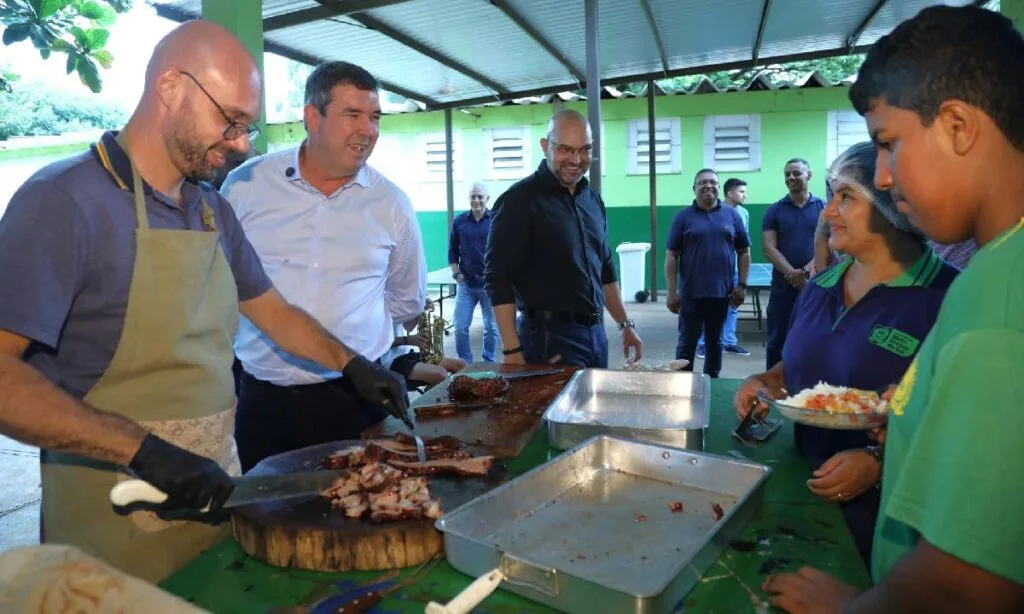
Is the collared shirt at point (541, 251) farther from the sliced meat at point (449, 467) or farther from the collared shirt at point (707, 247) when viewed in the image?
the collared shirt at point (707, 247)

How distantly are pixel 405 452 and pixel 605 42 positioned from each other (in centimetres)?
908

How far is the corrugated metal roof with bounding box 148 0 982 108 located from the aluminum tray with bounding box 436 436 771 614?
5.91 m

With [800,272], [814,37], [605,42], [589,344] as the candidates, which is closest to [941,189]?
[589,344]

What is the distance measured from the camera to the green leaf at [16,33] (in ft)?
13.5

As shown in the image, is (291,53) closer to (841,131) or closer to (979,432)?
(979,432)

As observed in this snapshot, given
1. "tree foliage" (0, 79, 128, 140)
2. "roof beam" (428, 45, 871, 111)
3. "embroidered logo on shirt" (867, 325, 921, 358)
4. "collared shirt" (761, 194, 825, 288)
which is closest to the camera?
"embroidered logo on shirt" (867, 325, 921, 358)

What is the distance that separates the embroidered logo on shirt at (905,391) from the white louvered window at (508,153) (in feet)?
47.4

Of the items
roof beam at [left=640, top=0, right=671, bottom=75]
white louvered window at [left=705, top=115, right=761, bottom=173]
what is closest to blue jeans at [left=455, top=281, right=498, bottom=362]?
roof beam at [left=640, top=0, right=671, bottom=75]

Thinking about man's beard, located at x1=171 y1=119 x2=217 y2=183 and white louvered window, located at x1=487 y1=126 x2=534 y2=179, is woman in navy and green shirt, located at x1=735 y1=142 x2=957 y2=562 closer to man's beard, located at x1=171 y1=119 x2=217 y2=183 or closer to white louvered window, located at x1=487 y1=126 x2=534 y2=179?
man's beard, located at x1=171 y1=119 x2=217 y2=183

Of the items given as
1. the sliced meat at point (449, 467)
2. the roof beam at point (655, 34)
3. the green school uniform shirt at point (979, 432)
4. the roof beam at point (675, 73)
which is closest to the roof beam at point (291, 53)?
the roof beam at point (675, 73)

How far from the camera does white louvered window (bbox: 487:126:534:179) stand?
1539 centimetres

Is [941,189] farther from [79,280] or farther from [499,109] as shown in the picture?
[499,109]

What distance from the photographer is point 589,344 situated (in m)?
4.02

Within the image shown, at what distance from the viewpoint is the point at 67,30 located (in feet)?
14.8
